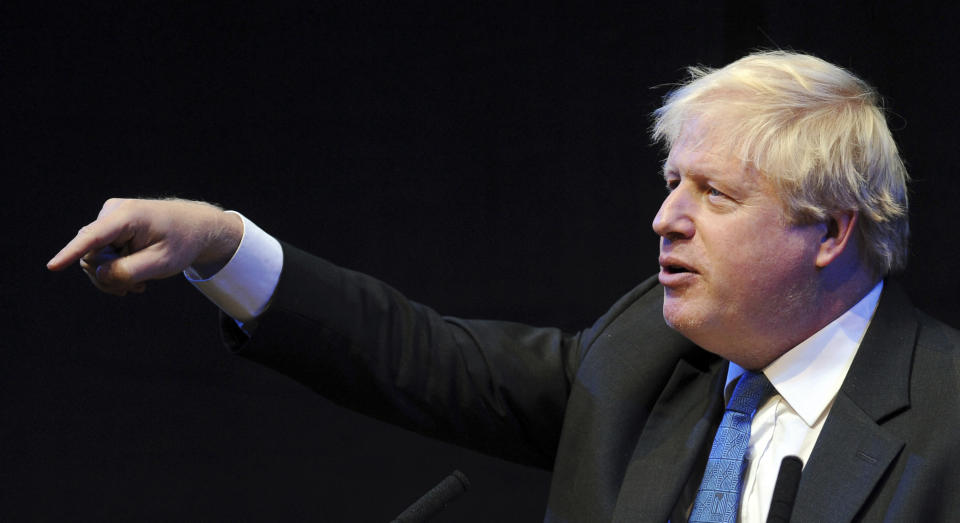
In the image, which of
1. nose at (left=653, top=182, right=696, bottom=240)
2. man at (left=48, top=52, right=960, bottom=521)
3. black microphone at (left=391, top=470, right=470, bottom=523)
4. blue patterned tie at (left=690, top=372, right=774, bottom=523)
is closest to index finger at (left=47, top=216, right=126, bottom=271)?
man at (left=48, top=52, right=960, bottom=521)

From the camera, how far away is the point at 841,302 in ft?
4.57

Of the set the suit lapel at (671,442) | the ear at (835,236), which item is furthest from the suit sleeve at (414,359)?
the ear at (835,236)

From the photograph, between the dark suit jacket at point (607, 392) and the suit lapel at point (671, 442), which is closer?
the dark suit jacket at point (607, 392)

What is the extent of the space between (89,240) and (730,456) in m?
0.80

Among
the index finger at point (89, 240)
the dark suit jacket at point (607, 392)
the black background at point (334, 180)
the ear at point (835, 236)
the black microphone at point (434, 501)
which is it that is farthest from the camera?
the black background at point (334, 180)

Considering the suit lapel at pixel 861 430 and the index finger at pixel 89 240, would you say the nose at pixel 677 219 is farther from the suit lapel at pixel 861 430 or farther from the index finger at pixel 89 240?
the index finger at pixel 89 240

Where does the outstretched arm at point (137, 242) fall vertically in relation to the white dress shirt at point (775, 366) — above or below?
above

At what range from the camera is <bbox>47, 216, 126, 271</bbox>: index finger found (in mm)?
1007

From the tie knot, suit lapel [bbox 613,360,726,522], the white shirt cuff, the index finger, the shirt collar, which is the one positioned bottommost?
suit lapel [bbox 613,360,726,522]

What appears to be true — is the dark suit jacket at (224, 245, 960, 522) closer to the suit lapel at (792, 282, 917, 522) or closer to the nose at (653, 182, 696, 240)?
the suit lapel at (792, 282, 917, 522)

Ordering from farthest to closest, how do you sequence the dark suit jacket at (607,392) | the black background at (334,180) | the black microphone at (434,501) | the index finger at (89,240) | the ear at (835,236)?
the black background at (334,180)
the ear at (835,236)
the dark suit jacket at (607,392)
the black microphone at (434,501)
the index finger at (89,240)

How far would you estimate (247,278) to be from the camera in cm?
131

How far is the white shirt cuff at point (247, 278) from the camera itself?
51.0 inches

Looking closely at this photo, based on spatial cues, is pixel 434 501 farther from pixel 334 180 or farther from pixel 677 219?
pixel 334 180
